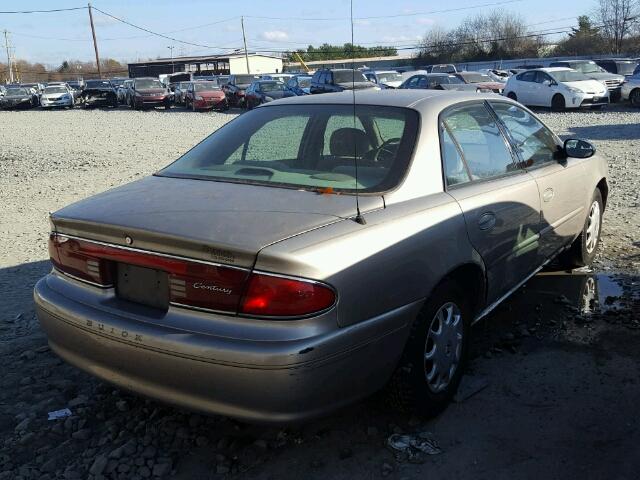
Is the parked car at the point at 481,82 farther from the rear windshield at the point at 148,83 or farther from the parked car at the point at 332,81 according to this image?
the rear windshield at the point at 148,83

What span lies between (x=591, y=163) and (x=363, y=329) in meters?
3.34

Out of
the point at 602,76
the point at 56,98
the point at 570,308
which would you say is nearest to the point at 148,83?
the point at 56,98

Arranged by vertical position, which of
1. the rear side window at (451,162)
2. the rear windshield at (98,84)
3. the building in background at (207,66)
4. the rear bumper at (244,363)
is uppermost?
the building in background at (207,66)

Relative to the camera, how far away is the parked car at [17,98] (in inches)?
1645

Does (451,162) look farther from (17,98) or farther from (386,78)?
(17,98)

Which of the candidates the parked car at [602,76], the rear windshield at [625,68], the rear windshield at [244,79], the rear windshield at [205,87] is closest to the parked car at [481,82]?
the parked car at [602,76]

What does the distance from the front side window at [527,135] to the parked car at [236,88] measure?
93.2ft

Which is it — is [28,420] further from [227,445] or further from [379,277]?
[379,277]

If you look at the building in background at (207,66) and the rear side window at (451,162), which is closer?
the rear side window at (451,162)

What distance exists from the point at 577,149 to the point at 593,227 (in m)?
1.11

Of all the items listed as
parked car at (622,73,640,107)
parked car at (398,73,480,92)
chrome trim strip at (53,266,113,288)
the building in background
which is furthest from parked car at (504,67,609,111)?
the building in background

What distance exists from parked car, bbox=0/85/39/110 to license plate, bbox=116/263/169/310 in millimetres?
43990

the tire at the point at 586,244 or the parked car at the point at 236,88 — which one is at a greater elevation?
the parked car at the point at 236,88

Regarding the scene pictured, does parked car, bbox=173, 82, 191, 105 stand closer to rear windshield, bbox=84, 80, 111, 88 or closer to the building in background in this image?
rear windshield, bbox=84, 80, 111, 88
